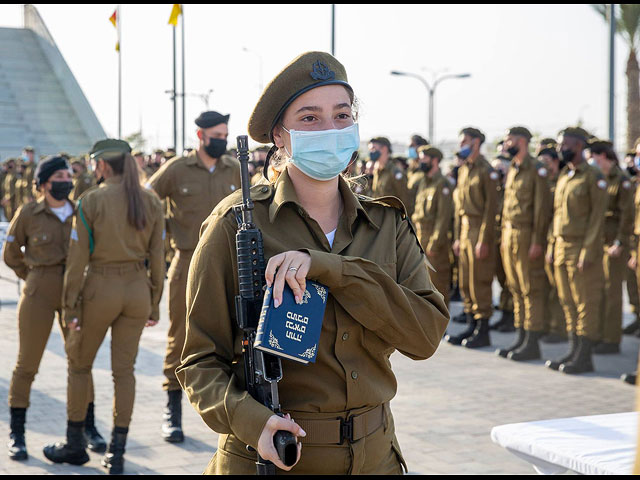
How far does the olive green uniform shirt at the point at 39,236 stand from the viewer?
6473 mm

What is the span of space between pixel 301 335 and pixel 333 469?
449mm

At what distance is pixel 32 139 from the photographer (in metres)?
48.3

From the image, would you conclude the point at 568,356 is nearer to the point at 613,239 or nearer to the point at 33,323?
the point at 613,239

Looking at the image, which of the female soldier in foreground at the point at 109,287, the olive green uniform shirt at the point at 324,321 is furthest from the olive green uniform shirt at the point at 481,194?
the olive green uniform shirt at the point at 324,321

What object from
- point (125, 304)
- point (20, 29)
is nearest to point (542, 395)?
point (125, 304)

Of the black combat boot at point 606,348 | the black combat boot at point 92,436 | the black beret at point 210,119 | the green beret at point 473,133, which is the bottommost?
the black combat boot at point 606,348

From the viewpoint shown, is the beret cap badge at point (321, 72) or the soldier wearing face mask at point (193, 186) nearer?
the beret cap badge at point (321, 72)

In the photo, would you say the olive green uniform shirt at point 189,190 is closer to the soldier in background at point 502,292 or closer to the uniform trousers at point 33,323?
the uniform trousers at point 33,323

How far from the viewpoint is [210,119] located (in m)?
7.31

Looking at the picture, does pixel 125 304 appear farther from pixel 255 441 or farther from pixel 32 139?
pixel 32 139

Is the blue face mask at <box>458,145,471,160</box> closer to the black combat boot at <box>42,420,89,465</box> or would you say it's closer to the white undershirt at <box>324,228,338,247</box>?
the black combat boot at <box>42,420,89,465</box>

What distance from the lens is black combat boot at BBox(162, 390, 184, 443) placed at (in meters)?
6.57

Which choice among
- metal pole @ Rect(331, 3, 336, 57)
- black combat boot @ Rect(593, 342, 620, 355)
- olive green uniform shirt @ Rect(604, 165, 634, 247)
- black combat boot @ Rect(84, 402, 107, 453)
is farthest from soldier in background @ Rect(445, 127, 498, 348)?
metal pole @ Rect(331, 3, 336, 57)

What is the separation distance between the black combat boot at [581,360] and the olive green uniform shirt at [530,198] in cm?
148
